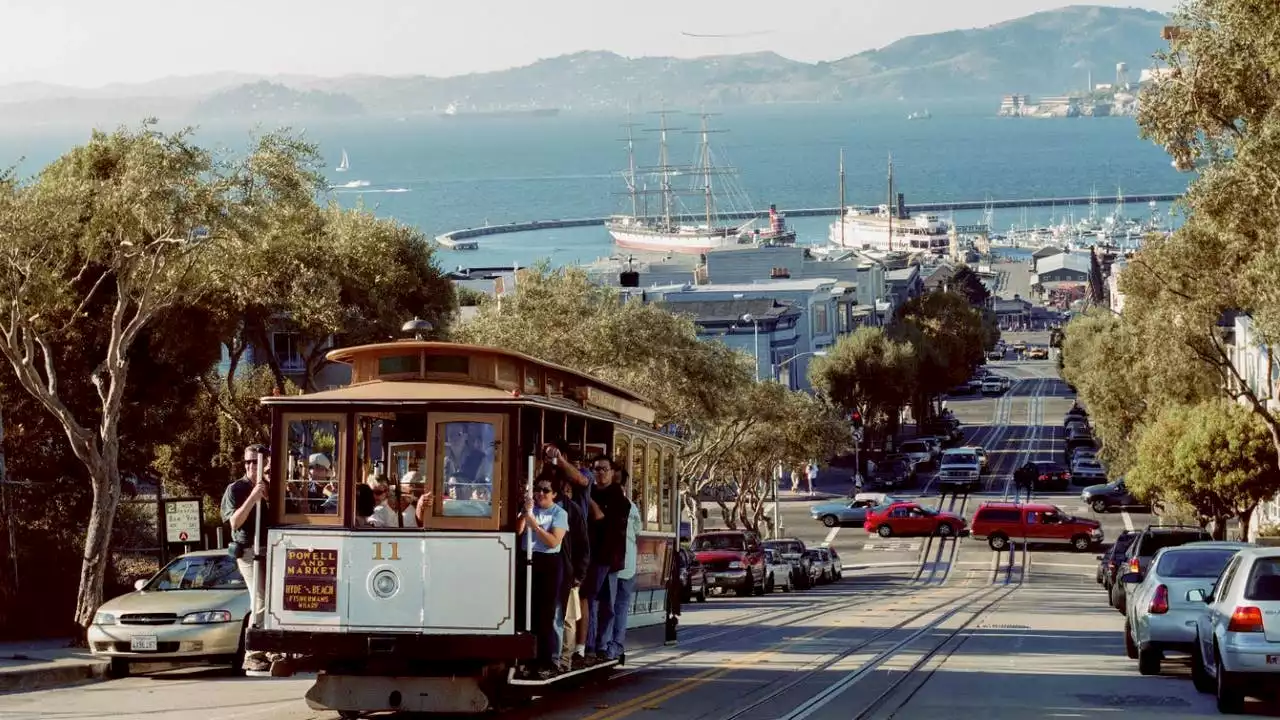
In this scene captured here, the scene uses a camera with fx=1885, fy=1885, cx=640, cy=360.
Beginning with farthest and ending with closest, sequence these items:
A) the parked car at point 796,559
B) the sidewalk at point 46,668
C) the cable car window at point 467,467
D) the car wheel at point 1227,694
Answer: the parked car at point 796,559 → the sidewalk at point 46,668 → the car wheel at point 1227,694 → the cable car window at point 467,467

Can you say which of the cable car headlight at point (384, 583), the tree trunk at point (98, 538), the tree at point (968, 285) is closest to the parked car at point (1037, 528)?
the tree trunk at point (98, 538)

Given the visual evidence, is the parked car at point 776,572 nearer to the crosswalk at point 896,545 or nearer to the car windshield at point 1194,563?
the crosswalk at point 896,545

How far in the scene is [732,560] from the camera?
4581 centimetres

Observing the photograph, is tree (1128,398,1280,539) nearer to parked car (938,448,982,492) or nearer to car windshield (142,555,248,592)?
car windshield (142,555,248,592)

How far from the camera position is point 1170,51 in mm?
33219

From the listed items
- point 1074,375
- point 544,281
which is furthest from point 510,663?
point 1074,375

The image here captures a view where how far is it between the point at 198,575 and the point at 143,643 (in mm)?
1571

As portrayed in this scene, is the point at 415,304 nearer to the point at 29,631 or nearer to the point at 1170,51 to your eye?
the point at 29,631

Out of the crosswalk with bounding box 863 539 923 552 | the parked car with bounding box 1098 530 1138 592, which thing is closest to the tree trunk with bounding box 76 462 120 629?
the parked car with bounding box 1098 530 1138 592

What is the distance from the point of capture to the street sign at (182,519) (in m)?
27.3

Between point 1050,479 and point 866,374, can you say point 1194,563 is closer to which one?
point 1050,479

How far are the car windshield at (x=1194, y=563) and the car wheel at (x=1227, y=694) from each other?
13.3 ft

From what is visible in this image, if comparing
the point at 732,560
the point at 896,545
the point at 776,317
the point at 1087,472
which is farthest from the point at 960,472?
the point at 732,560

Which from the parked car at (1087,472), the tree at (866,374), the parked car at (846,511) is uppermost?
the tree at (866,374)
